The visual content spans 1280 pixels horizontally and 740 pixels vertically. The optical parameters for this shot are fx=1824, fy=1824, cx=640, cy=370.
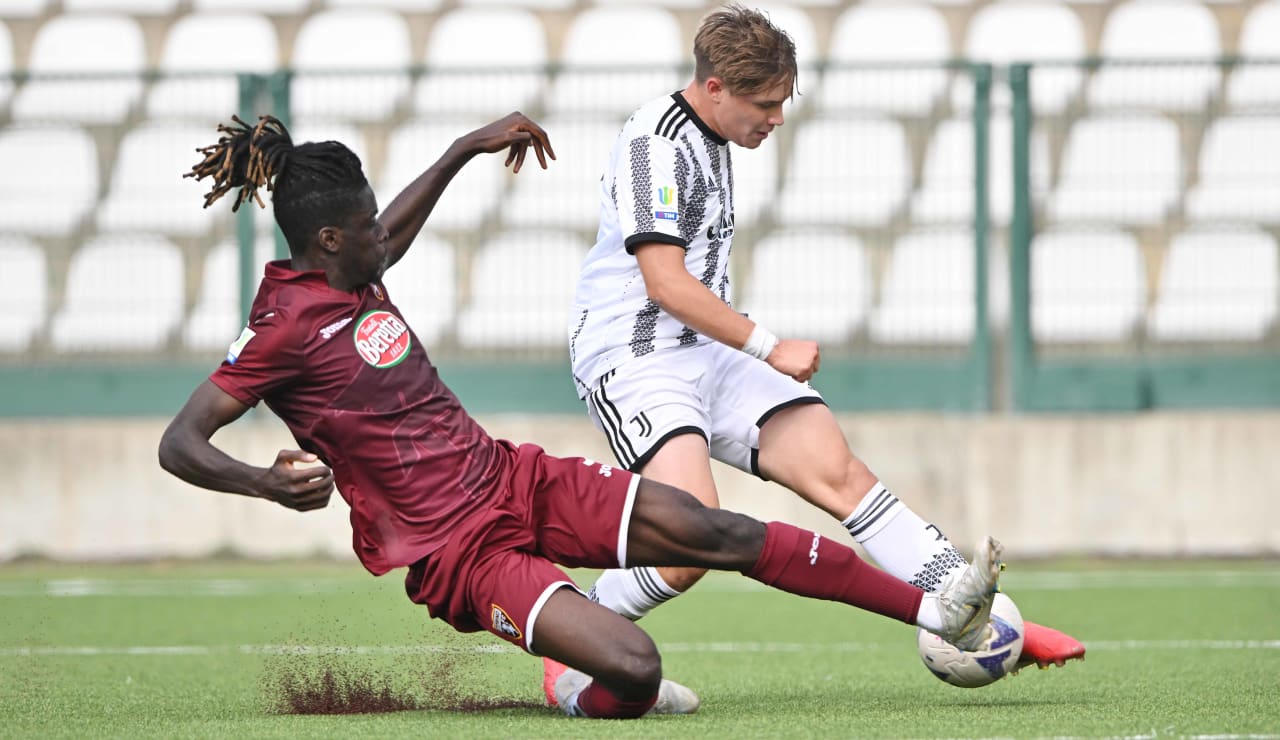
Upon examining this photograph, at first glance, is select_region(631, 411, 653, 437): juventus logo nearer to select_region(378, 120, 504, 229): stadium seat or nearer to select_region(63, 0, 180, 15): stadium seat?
select_region(378, 120, 504, 229): stadium seat

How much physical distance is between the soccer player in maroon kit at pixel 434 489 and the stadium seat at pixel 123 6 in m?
13.8

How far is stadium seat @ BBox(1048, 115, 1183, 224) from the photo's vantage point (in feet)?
35.3

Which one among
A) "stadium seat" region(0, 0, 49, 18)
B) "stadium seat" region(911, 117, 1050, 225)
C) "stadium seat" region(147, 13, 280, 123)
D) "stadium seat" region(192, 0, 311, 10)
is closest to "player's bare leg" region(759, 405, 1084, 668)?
"stadium seat" region(911, 117, 1050, 225)

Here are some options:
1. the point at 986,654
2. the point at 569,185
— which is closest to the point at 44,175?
the point at 569,185

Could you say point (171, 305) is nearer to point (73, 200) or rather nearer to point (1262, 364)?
point (73, 200)

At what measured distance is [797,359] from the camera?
5016mm

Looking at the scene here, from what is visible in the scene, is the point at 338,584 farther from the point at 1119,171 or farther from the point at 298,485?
the point at 298,485

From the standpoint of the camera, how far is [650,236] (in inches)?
206

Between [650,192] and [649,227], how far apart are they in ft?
0.36

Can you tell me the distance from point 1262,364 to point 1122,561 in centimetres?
150

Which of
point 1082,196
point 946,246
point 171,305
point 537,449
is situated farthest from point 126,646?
point 1082,196

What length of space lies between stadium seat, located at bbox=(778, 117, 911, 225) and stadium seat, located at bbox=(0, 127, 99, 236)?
14.2ft

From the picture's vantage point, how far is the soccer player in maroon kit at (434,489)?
474 cm

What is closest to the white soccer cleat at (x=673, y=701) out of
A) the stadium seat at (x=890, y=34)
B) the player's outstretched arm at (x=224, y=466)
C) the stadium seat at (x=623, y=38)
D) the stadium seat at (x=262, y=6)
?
the player's outstretched arm at (x=224, y=466)
